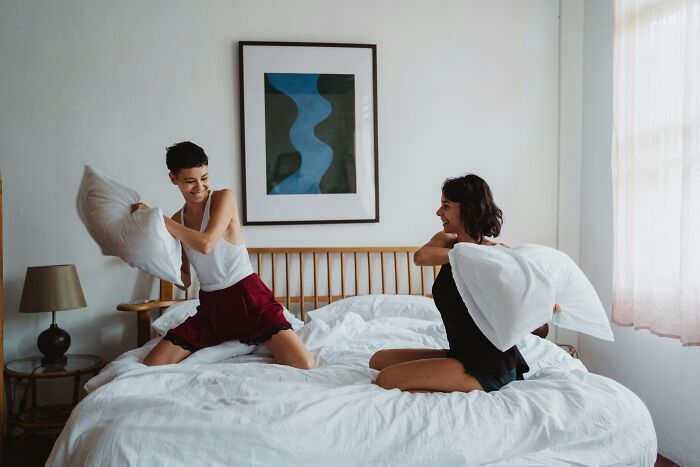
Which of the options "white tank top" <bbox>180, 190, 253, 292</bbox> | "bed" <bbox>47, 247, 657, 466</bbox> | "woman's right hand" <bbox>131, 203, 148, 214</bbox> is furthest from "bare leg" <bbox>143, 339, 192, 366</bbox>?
"woman's right hand" <bbox>131, 203, 148, 214</bbox>

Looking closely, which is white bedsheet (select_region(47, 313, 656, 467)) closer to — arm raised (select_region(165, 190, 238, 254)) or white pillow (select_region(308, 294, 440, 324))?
arm raised (select_region(165, 190, 238, 254))

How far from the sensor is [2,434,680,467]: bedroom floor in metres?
2.71

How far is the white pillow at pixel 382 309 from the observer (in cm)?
298

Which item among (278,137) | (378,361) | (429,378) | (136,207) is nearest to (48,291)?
(136,207)

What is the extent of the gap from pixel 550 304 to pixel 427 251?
0.50 metres

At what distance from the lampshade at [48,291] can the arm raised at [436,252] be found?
1.86 metres

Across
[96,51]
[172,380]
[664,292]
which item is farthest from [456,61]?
[172,380]

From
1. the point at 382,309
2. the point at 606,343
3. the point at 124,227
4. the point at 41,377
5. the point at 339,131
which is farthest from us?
the point at 339,131

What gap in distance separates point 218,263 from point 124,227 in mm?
458

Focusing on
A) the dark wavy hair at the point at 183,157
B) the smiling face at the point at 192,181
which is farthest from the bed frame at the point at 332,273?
the dark wavy hair at the point at 183,157

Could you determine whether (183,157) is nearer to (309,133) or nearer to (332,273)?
(309,133)

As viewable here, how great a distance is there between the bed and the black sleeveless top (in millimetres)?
77

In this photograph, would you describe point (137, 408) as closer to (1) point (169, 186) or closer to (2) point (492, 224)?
(2) point (492, 224)

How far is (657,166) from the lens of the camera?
274 centimetres
